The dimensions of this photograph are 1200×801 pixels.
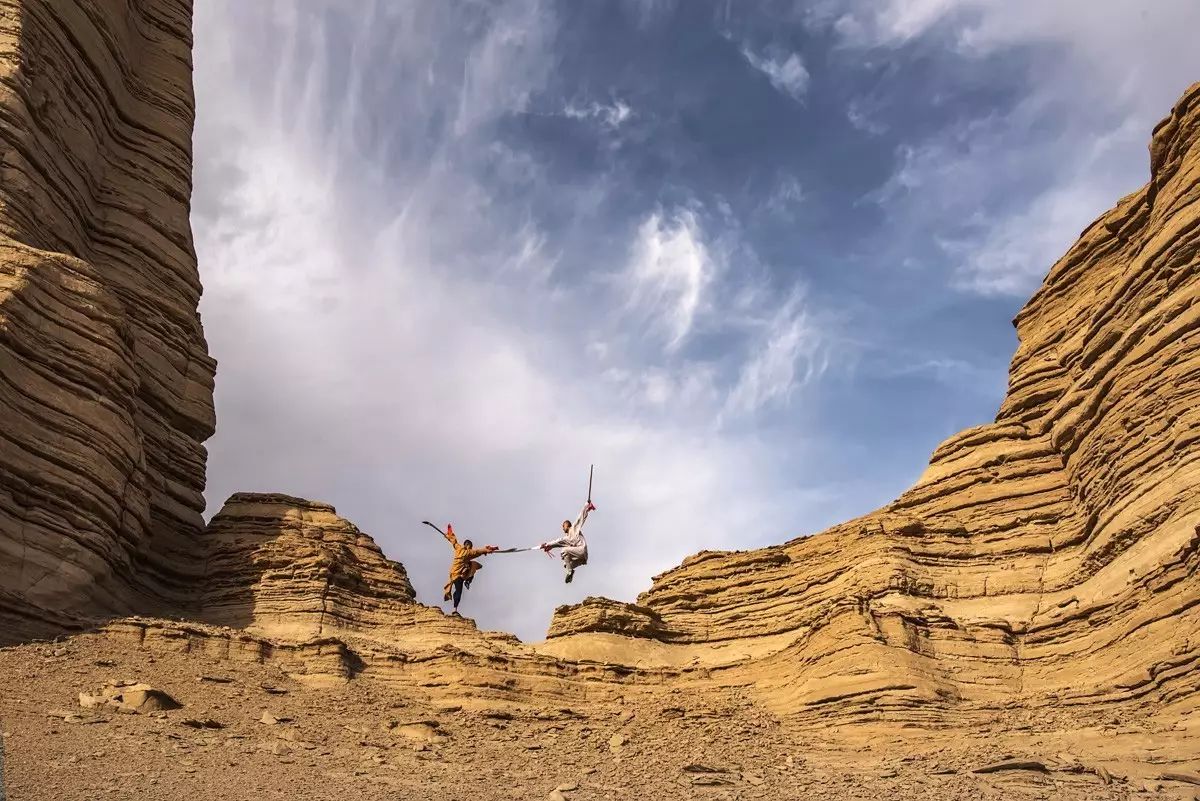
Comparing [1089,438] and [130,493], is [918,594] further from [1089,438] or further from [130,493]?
[130,493]

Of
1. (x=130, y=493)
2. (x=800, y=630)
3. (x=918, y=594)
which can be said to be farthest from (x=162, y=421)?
(x=918, y=594)

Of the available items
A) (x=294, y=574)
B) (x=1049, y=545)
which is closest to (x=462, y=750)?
(x=294, y=574)

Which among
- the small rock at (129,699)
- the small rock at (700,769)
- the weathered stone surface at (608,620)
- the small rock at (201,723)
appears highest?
the weathered stone surface at (608,620)

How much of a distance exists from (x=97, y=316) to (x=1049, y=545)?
24.1 metres

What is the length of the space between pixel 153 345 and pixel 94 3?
443 inches

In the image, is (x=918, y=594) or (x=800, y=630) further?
(x=800, y=630)

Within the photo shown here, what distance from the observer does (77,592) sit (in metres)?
24.0

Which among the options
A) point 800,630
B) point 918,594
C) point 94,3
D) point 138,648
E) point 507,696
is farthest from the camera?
point 94,3

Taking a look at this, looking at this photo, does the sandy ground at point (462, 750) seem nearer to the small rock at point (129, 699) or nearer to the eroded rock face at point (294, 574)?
the small rock at point (129, 699)

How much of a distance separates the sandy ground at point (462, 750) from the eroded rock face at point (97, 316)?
9.79 feet

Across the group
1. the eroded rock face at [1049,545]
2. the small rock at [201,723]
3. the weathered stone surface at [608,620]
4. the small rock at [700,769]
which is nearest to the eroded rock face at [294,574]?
the weathered stone surface at [608,620]

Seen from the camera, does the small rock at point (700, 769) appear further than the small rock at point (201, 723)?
Yes

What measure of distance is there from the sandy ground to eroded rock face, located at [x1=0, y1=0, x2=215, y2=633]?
298 cm

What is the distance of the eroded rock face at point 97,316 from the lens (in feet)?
78.4
